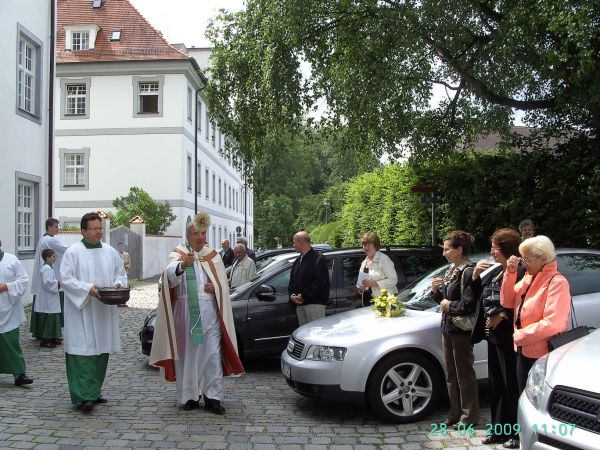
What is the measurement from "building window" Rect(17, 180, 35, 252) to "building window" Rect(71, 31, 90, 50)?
1903cm

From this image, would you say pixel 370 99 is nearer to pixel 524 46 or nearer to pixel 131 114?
pixel 524 46

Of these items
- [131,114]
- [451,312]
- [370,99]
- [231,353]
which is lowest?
[231,353]

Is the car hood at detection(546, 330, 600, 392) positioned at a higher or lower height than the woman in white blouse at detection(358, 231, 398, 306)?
lower

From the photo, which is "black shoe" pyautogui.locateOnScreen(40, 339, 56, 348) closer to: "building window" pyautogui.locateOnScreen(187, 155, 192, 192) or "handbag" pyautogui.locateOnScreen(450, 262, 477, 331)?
"handbag" pyautogui.locateOnScreen(450, 262, 477, 331)

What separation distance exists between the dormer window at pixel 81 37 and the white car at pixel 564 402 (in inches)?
1310

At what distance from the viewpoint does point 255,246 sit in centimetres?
7338

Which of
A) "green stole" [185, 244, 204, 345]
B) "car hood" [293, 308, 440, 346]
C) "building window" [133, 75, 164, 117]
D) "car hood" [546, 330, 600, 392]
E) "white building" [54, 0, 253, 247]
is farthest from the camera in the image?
"building window" [133, 75, 164, 117]

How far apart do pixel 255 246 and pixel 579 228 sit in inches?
2538

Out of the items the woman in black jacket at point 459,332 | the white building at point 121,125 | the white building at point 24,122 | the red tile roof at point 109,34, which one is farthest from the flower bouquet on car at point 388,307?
the red tile roof at point 109,34

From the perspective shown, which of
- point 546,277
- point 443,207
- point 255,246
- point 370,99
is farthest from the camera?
point 255,246

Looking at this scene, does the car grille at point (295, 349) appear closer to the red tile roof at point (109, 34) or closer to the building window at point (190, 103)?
the red tile roof at point (109, 34)

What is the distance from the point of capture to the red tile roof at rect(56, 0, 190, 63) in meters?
31.9

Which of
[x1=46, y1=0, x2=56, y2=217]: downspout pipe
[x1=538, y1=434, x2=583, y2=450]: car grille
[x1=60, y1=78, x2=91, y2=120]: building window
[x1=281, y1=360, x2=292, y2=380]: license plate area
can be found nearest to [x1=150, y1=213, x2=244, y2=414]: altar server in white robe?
[x1=281, y1=360, x2=292, y2=380]: license plate area

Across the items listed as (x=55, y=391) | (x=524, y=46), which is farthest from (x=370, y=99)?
(x=55, y=391)
